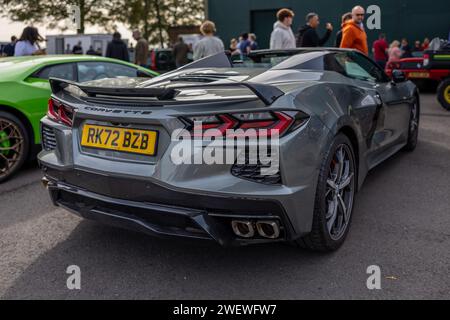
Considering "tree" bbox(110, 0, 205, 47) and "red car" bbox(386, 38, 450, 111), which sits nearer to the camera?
"red car" bbox(386, 38, 450, 111)

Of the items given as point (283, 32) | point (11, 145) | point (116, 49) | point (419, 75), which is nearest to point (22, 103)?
point (11, 145)

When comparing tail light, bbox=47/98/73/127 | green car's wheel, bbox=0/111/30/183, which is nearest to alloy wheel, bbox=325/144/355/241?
tail light, bbox=47/98/73/127

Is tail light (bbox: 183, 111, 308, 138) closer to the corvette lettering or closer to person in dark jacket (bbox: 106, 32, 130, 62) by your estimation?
the corvette lettering

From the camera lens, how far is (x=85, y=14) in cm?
2908

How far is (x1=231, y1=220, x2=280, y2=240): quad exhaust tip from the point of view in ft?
7.92

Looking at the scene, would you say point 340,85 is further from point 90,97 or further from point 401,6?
point 401,6

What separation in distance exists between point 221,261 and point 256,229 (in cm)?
55

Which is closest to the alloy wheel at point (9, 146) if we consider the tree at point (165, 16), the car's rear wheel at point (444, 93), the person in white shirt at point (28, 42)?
the person in white shirt at point (28, 42)

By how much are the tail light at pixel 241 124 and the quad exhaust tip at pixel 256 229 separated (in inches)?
17.5

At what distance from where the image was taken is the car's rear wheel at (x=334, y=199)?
2666 mm

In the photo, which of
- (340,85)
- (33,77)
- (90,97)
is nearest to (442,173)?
(340,85)

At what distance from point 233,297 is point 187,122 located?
0.94 metres

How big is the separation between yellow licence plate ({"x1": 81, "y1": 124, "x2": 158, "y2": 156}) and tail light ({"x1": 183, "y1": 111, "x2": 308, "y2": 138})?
0.77ft

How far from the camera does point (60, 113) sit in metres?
2.99
